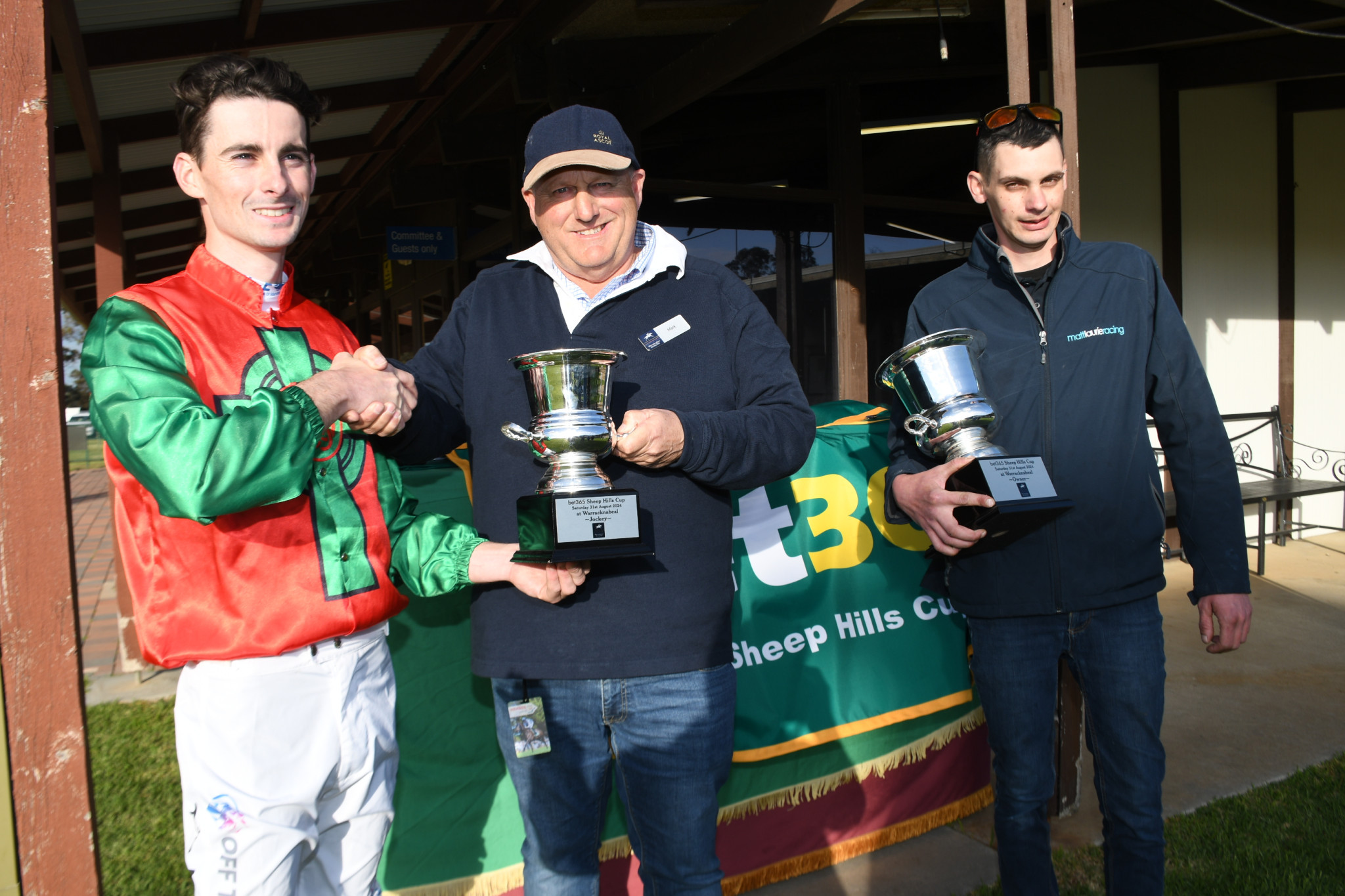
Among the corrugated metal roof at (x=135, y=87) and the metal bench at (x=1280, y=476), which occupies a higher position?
the corrugated metal roof at (x=135, y=87)

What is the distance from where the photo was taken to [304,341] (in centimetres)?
175

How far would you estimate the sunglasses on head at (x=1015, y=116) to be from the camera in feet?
7.38

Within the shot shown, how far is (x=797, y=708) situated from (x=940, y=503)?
3.26 feet

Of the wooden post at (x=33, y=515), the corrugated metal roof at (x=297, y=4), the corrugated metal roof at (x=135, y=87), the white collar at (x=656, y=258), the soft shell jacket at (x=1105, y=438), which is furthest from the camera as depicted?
the corrugated metal roof at (x=135, y=87)

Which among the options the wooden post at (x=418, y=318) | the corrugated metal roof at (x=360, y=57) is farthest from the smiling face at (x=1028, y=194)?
the wooden post at (x=418, y=318)

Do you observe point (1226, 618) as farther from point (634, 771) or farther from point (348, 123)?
point (348, 123)

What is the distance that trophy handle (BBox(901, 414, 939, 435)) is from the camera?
2221mm

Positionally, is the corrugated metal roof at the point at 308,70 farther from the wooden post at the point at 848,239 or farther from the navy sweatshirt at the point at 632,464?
the navy sweatshirt at the point at 632,464

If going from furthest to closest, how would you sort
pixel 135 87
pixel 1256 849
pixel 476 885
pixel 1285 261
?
pixel 1285 261 → pixel 135 87 → pixel 1256 849 → pixel 476 885

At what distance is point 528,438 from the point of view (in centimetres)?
174

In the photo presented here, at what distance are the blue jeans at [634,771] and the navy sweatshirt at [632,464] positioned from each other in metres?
0.06

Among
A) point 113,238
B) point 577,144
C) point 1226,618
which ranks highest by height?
point 113,238

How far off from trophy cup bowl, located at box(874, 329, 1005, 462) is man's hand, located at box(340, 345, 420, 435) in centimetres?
120

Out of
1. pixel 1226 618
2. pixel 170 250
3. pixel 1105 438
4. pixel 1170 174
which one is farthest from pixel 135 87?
pixel 1170 174
